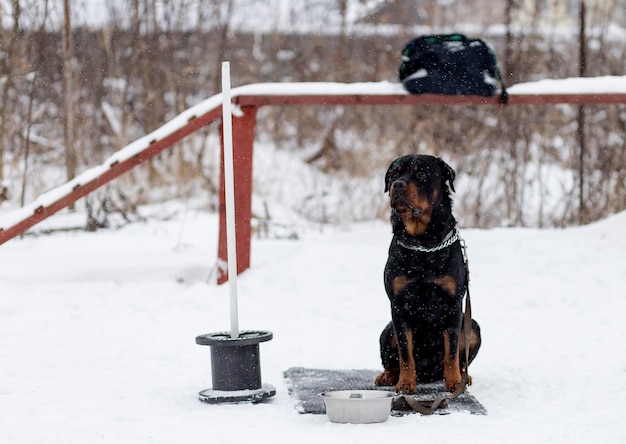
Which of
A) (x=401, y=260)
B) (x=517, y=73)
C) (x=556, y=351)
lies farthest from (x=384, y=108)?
(x=401, y=260)

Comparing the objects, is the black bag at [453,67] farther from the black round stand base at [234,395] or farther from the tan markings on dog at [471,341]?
the black round stand base at [234,395]

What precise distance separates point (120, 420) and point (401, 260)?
4.10 ft

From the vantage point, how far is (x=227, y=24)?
11.2 metres

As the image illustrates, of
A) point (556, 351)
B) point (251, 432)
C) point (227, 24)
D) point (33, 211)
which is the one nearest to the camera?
point (251, 432)

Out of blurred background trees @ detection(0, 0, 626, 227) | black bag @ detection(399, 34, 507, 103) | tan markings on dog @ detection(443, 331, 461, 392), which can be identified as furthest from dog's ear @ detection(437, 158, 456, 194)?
blurred background trees @ detection(0, 0, 626, 227)

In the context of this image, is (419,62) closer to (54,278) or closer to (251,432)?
(54,278)

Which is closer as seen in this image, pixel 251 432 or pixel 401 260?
pixel 251 432

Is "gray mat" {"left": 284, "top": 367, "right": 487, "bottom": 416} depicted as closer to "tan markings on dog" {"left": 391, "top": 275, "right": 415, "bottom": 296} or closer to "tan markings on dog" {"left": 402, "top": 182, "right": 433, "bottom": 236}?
"tan markings on dog" {"left": 391, "top": 275, "right": 415, "bottom": 296}

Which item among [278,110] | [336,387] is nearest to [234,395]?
[336,387]

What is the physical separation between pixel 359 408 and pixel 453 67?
3.37 m

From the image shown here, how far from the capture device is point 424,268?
3.74 meters

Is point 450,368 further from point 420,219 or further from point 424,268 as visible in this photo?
point 420,219

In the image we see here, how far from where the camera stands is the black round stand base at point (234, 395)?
3.66 meters

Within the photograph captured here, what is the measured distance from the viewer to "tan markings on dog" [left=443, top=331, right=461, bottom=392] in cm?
382
